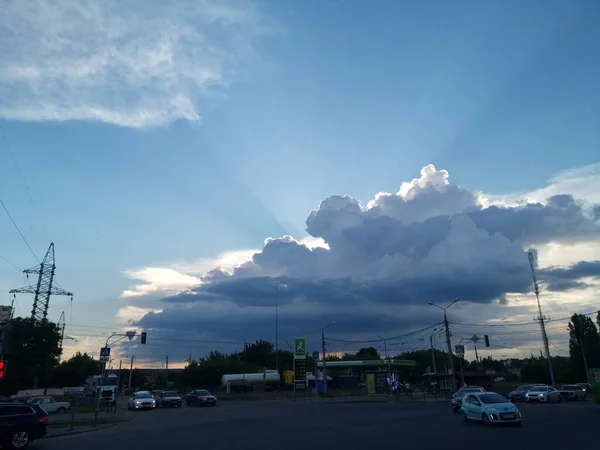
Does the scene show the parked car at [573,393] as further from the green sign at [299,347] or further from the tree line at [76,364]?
the green sign at [299,347]

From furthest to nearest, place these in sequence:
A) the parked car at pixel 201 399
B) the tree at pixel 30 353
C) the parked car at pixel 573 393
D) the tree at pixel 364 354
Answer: the tree at pixel 364 354
the tree at pixel 30 353
the parked car at pixel 201 399
the parked car at pixel 573 393

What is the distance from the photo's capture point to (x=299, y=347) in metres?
64.1

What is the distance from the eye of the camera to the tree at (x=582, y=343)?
7931 cm

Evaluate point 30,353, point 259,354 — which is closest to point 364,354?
point 259,354

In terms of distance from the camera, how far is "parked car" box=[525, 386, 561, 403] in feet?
135

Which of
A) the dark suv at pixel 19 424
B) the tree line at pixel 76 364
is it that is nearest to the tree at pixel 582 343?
the tree line at pixel 76 364

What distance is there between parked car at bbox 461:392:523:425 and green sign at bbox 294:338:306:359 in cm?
4214

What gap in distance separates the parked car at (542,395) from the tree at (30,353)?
6536 centimetres

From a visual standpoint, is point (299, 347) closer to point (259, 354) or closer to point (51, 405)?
point (51, 405)

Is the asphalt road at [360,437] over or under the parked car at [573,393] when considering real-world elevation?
under

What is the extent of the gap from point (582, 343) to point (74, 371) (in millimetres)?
107119

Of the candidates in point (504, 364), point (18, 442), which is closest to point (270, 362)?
point (504, 364)

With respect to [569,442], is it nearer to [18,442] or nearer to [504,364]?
[18,442]

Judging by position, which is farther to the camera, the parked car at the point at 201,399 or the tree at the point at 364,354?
the tree at the point at 364,354
